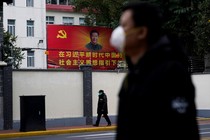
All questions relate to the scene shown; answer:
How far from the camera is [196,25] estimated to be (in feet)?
90.9

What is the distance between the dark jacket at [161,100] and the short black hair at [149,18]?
8 cm

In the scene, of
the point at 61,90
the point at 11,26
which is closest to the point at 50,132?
the point at 61,90

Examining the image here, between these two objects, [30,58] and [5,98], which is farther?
[30,58]

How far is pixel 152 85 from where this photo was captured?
8.88ft

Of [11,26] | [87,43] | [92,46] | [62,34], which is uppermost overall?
[11,26]

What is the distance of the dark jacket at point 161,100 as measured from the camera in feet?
8.76

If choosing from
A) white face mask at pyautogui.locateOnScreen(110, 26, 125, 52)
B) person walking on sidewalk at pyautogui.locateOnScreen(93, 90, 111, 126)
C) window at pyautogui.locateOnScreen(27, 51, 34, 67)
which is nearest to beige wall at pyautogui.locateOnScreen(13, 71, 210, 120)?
person walking on sidewalk at pyautogui.locateOnScreen(93, 90, 111, 126)

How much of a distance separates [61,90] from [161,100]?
1981 centimetres

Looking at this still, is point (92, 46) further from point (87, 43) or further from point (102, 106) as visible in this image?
point (102, 106)

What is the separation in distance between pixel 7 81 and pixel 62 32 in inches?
447

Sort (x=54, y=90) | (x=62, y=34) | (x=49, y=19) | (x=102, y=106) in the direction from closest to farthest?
(x=102, y=106), (x=54, y=90), (x=62, y=34), (x=49, y=19)

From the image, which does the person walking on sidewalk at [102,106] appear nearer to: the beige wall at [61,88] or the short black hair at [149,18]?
the beige wall at [61,88]

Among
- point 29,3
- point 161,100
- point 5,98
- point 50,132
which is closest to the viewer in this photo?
point 161,100

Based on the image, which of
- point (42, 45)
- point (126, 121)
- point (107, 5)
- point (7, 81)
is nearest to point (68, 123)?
point (7, 81)
